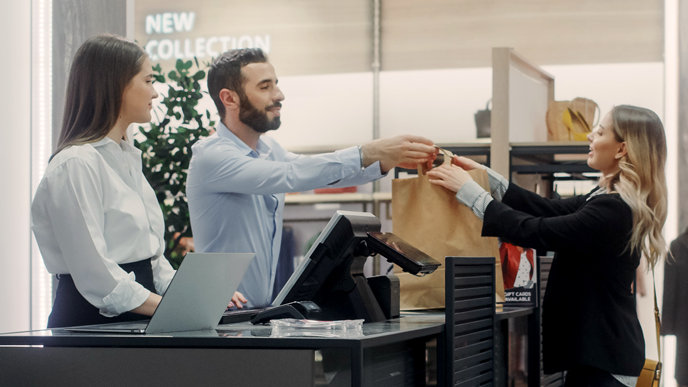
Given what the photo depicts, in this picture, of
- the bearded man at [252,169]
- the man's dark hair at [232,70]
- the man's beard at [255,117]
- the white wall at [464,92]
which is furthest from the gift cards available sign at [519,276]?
the white wall at [464,92]

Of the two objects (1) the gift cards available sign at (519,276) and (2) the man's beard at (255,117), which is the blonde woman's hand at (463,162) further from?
(2) the man's beard at (255,117)

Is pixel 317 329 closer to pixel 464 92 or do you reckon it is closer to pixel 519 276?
pixel 519 276

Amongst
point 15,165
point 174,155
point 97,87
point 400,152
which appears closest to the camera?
point 97,87

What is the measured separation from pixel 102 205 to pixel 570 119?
2.69 metres

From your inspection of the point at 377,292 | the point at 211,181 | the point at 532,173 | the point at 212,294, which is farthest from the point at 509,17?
the point at 212,294

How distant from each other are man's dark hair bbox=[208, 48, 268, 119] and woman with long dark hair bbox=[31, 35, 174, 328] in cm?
55

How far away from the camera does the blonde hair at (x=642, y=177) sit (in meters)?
1.87

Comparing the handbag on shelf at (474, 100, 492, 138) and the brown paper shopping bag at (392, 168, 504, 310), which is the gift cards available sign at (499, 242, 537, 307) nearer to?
the brown paper shopping bag at (392, 168, 504, 310)

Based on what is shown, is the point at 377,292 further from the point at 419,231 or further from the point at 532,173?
the point at 532,173

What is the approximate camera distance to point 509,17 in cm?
526

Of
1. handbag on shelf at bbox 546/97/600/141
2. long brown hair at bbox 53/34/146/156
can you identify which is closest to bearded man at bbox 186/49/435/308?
long brown hair at bbox 53/34/146/156

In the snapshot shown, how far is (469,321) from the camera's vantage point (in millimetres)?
1539

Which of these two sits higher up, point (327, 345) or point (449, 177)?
point (449, 177)

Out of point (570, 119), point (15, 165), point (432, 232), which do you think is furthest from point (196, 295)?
point (570, 119)
